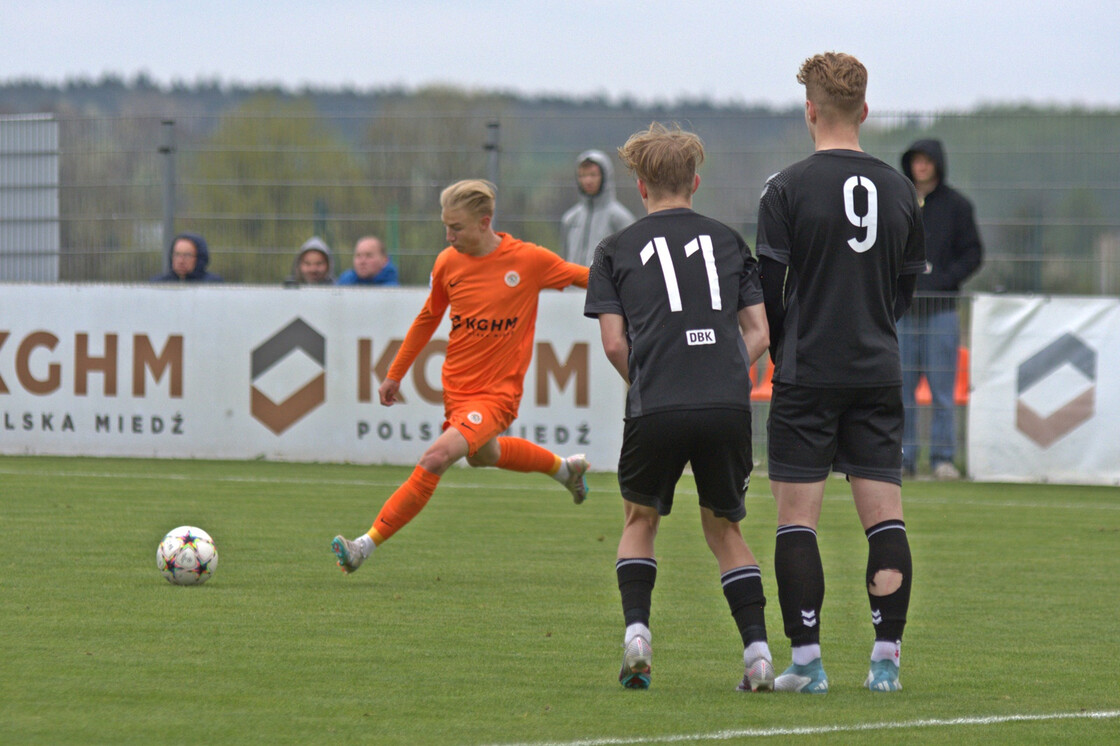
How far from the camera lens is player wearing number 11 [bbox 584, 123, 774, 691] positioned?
4.92 metres

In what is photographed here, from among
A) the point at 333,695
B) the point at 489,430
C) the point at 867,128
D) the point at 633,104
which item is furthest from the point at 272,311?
the point at 333,695

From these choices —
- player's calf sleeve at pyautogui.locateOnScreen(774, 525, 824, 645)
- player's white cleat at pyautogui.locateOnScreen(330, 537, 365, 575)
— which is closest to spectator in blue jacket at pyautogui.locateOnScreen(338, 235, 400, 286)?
player's white cleat at pyautogui.locateOnScreen(330, 537, 365, 575)

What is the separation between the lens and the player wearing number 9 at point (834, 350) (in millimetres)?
4977

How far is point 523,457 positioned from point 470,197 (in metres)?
1.60

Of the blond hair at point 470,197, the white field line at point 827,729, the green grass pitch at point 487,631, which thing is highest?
the blond hair at point 470,197

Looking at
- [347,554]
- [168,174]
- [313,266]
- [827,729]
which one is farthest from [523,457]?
[168,174]

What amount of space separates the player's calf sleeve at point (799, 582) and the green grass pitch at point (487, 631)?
0.67 ft

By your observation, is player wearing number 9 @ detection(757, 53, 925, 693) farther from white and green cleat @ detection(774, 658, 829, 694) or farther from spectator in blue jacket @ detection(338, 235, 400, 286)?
spectator in blue jacket @ detection(338, 235, 400, 286)

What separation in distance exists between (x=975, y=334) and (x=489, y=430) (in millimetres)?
6306

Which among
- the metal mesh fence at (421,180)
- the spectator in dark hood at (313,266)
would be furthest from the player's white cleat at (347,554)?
the spectator in dark hood at (313,266)

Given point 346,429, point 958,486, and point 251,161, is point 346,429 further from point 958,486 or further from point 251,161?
point 958,486

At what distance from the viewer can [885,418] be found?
16.6ft

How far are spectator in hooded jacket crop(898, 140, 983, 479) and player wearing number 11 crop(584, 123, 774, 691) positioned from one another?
27.1ft

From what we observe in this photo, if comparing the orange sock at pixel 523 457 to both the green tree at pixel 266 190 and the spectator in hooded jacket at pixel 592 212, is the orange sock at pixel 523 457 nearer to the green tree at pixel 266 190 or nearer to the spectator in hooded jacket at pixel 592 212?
the spectator in hooded jacket at pixel 592 212
